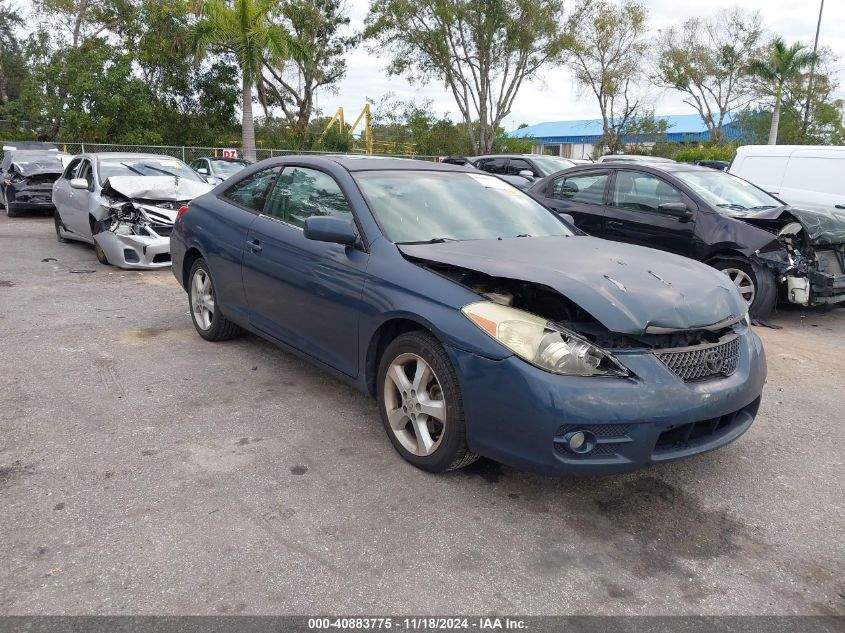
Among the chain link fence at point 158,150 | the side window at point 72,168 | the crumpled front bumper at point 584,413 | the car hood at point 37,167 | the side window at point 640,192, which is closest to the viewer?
the crumpled front bumper at point 584,413

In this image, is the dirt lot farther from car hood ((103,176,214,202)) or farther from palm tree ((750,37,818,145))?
palm tree ((750,37,818,145))

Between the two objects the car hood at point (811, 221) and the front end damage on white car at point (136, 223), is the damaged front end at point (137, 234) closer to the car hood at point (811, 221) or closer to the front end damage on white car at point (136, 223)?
the front end damage on white car at point (136, 223)

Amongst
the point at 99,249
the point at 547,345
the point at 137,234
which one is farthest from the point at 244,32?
the point at 547,345

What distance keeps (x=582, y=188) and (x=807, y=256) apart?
265 cm

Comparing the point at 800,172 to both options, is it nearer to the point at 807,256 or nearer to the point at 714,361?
the point at 807,256

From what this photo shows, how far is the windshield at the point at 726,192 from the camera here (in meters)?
7.22

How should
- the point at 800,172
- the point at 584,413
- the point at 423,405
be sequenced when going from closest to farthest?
the point at 584,413
the point at 423,405
the point at 800,172

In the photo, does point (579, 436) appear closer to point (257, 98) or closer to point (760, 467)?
point (760, 467)

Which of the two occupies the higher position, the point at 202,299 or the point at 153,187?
the point at 153,187

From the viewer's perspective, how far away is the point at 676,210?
7.28 metres

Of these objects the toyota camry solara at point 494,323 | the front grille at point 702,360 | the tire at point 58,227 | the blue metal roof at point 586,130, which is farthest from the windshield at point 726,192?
the blue metal roof at point 586,130

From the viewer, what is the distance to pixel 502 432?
291 centimetres

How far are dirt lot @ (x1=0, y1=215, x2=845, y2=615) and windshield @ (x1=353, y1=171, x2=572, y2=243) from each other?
1.22 meters

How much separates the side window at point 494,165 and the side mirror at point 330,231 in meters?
10.3
